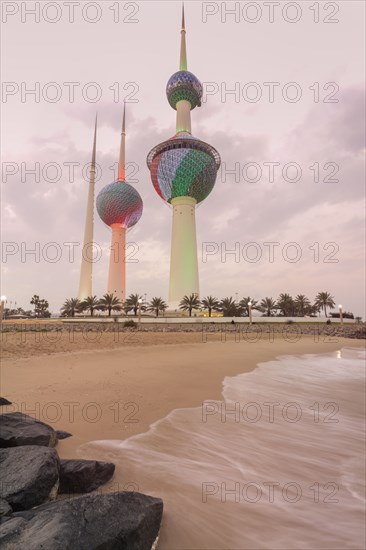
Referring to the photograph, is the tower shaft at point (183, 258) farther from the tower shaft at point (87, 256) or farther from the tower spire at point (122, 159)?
the tower spire at point (122, 159)

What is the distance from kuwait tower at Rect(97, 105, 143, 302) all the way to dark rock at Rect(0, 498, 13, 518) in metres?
94.4

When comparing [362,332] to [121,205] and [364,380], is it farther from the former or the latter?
Result: [121,205]

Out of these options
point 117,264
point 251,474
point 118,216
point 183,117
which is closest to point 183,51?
point 183,117

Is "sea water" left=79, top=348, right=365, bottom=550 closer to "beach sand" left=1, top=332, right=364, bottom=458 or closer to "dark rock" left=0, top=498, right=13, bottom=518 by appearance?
"beach sand" left=1, top=332, right=364, bottom=458

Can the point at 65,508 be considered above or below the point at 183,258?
below

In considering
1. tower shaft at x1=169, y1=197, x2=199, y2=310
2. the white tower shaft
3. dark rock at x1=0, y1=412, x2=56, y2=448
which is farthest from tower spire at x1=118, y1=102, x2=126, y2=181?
dark rock at x1=0, y1=412, x2=56, y2=448

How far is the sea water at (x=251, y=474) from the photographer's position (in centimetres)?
257

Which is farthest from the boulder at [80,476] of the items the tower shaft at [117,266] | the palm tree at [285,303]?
the tower shaft at [117,266]

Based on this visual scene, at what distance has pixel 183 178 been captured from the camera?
257ft

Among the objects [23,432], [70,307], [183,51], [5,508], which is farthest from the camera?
[183,51]

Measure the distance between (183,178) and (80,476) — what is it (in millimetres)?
80155

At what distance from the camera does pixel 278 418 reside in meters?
5.87

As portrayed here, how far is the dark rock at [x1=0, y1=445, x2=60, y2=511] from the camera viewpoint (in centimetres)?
235

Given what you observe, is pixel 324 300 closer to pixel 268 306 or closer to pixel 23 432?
pixel 268 306
